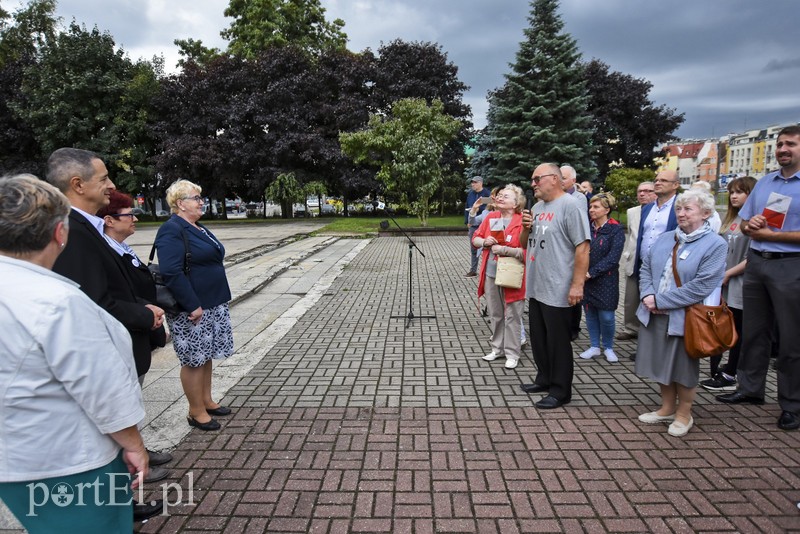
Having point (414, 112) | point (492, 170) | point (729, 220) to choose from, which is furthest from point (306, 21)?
point (729, 220)

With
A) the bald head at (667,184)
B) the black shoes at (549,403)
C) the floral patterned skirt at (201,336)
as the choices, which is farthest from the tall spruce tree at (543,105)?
the floral patterned skirt at (201,336)

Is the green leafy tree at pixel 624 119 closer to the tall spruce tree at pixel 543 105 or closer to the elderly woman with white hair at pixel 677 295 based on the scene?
the tall spruce tree at pixel 543 105

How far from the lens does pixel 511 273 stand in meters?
4.88

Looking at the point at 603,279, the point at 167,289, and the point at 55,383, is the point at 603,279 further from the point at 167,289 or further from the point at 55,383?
the point at 55,383

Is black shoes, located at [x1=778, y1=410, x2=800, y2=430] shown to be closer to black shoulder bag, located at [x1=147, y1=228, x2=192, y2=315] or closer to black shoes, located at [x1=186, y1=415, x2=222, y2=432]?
black shoes, located at [x1=186, y1=415, x2=222, y2=432]

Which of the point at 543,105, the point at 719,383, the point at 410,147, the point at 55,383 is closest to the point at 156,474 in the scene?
the point at 55,383

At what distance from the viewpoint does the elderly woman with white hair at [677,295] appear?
11.0ft

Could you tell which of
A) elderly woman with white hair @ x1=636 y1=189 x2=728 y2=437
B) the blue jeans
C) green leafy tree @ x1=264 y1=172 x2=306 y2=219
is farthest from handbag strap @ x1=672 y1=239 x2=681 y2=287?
green leafy tree @ x1=264 y1=172 x2=306 y2=219

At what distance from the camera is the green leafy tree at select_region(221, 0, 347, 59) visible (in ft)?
122

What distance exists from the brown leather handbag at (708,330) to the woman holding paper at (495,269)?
180 centimetres

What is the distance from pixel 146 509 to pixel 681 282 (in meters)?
3.76

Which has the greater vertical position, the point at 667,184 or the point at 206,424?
the point at 667,184

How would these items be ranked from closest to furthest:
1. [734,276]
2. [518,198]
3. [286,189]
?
1. [734,276]
2. [518,198]
3. [286,189]

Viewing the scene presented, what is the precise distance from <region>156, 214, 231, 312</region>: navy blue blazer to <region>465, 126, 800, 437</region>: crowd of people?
8.52ft
